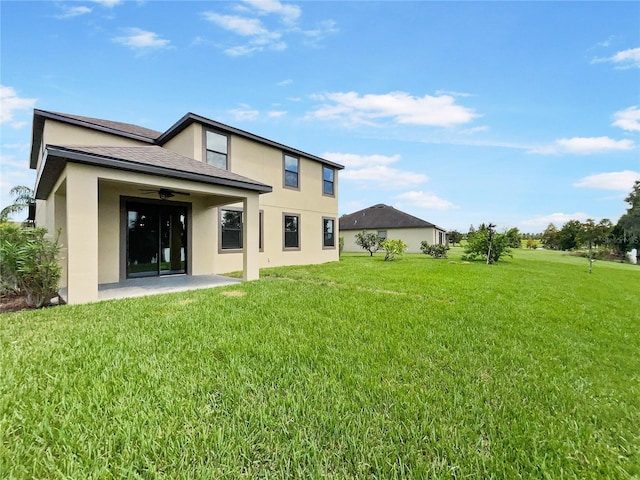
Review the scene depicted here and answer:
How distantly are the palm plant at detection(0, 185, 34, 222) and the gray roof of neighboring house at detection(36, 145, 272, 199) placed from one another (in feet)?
23.8

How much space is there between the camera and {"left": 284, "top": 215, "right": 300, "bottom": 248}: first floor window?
14648 millimetres

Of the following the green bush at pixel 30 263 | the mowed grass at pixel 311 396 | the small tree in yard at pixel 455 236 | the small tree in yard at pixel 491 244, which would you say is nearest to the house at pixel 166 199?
the green bush at pixel 30 263

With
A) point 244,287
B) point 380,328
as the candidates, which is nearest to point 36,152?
point 244,287

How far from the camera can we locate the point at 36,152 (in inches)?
500

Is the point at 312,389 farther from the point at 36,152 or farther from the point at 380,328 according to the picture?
the point at 36,152

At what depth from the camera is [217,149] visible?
38.1 ft

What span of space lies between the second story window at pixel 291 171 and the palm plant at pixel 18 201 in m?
13.2

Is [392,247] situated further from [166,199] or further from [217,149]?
[166,199]

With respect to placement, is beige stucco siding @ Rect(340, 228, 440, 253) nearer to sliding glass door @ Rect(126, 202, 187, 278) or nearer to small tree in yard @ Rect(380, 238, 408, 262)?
small tree in yard @ Rect(380, 238, 408, 262)

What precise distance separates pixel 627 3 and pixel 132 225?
55.6ft

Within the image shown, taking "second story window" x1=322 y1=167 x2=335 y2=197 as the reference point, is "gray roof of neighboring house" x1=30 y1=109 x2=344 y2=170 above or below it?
above

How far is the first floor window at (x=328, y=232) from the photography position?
667 inches

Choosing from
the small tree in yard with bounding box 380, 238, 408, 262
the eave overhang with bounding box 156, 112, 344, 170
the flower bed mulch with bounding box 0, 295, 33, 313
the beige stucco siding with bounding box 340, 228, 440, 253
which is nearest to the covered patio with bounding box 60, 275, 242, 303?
the flower bed mulch with bounding box 0, 295, 33, 313

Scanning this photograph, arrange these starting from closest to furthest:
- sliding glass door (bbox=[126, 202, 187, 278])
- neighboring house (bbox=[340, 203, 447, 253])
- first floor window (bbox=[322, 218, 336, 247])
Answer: sliding glass door (bbox=[126, 202, 187, 278]), first floor window (bbox=[322, 218, 336, 247]), neighboring house (bbox=[340, 203, 447, 253])
